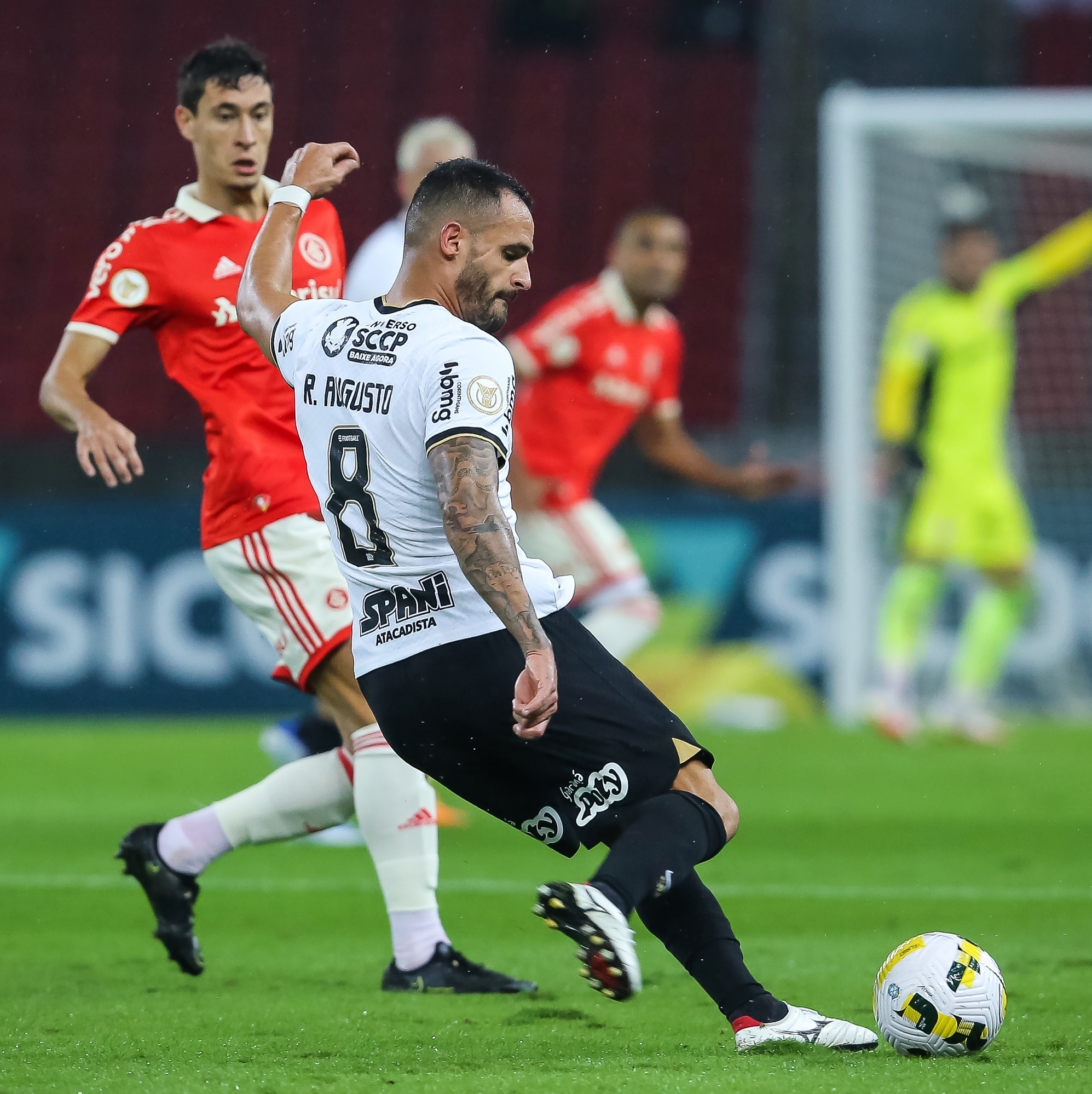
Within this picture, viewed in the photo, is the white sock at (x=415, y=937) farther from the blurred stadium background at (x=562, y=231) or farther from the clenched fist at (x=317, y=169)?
the blurred stadium background at (x=562, y=231)

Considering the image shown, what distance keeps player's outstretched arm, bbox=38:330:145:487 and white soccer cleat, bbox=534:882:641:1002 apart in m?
1.56

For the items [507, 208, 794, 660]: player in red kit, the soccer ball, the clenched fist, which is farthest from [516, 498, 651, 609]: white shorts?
the soccer ball

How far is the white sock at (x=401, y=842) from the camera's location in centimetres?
435

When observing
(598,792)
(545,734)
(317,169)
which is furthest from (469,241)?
(598,792)

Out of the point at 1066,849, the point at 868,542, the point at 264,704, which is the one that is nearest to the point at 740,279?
the point at 868,542

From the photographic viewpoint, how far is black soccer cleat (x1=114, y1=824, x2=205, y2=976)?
445 centimetres

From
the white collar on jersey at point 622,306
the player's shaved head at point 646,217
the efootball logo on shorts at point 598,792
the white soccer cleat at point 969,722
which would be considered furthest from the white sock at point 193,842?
the white soccer cleat at point 969,722

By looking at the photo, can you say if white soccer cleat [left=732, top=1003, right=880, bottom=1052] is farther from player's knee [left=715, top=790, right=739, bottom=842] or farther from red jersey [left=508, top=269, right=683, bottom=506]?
red jersey [left=508, top=269, right=683, bottom=506]

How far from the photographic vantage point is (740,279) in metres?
16.0

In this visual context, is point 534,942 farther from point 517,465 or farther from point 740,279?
point 740,279

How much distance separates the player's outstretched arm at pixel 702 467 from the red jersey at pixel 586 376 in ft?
0.26

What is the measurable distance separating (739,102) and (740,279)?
217cm

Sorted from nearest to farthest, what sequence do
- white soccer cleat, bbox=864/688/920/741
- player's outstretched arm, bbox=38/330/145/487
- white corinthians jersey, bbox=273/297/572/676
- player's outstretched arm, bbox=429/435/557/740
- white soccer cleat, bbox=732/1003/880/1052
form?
player's outstretched arm, bbox=429/435/557/740 → white corinthians jersey, bbox=273/297/572/676 → white soccer cleat, bbox=732/1003/880/1052 → player's outstretched arm, bbox=38/330/145/487 → white soccer cleat, bbox=864/688/920/741

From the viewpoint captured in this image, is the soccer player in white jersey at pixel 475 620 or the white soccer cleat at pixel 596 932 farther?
the soccer player in white jersey at pixel 475 620
